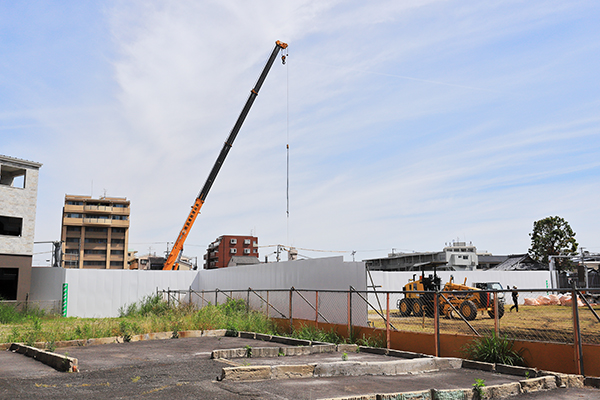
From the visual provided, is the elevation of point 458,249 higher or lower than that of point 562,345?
higher

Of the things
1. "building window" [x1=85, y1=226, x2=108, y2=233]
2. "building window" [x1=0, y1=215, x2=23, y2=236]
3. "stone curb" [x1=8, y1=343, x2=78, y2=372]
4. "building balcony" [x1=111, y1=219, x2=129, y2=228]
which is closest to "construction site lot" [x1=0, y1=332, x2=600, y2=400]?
"stone curb" [x1=8, y1=343, x2=78, y2=372]

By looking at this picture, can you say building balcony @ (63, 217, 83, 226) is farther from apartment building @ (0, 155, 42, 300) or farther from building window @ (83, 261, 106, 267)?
apartment building @ (0, 155, 42, 300)

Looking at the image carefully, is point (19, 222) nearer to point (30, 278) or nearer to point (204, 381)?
point (30, 278)

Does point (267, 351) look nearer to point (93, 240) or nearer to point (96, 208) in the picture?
point (96, 208)

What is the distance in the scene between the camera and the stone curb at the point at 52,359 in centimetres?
1045

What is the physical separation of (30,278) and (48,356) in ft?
68.0

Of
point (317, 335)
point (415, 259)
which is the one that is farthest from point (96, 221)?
point (317, 335)

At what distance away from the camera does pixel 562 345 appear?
10.3 meters

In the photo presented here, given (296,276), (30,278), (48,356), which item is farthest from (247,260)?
(48,356)

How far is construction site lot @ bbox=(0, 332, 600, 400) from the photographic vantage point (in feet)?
26.2

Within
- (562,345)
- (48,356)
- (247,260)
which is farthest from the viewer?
(247,260)

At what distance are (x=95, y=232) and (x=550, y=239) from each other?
7774cm

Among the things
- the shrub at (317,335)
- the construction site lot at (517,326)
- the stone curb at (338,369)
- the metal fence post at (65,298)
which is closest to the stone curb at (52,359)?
the stone curb at (338,369)

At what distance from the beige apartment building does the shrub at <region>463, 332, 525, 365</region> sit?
9024 centimetres
